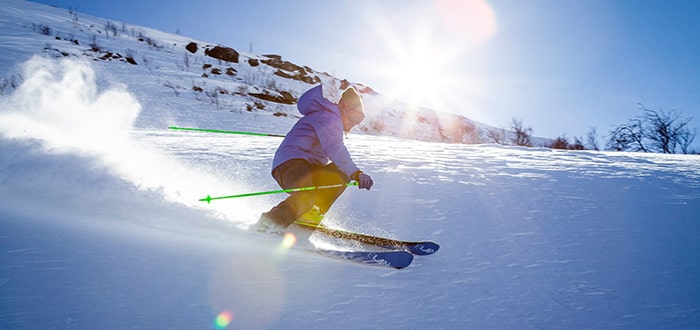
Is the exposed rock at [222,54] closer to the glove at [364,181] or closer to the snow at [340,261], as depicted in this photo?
the snow at [340,261]

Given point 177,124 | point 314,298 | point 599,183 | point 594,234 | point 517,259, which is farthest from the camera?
point 177,124

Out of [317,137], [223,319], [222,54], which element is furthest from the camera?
[222,54]

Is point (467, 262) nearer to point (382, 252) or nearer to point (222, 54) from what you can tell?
point (382, 252)

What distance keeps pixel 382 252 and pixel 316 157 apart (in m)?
1.12

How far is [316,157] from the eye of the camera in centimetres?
328

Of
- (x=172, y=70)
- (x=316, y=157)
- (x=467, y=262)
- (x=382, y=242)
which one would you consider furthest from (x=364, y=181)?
(x=172, y=70)

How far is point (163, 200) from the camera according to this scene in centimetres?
310

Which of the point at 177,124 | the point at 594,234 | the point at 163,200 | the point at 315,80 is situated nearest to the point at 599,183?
the point at 594,234

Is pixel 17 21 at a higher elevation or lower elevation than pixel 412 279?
higher

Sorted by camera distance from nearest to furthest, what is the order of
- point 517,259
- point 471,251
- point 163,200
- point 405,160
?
point 517,259, point 471,251, point 163,200, point 405,160

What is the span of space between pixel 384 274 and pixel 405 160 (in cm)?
391

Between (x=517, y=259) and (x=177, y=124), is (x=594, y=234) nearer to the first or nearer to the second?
(x=517, y=259)

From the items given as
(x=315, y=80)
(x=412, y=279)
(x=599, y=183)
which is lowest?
(x=412, y=279)

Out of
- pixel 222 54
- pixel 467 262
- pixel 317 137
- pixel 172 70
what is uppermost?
pixel 222 54
